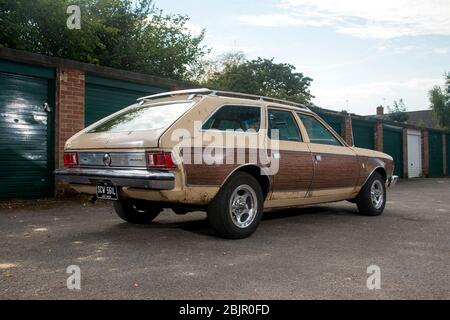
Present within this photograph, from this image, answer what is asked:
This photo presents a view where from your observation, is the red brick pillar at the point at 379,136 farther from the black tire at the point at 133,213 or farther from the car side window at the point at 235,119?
the black tire at the point at 133,213

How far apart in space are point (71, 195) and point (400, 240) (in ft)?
22.6

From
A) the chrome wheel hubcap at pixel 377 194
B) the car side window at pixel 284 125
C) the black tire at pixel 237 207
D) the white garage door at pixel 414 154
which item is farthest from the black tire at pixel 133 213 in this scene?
the white garage door at pixel 414 154

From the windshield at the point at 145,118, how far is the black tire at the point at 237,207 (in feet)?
3.12

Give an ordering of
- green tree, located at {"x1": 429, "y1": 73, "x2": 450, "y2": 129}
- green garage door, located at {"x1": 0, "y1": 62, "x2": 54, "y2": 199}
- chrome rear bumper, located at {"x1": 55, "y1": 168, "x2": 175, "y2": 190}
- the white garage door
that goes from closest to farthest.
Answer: chrome rear bumper, located at {"x1": 55, "y1": 168, "x2": 175, "y2": 190} < green garage door, located at {"x1": 0, "y1": 62, "x2": 54, "y2": 199} < the white garage door < green tree, located at {"x1": 429, "y1": 73, "x2": 450, "y2": 129}

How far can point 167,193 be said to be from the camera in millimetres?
4273

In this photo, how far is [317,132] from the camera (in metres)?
6.27

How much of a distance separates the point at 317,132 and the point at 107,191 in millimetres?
3189

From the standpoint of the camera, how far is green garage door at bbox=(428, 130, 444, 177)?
1005 inches

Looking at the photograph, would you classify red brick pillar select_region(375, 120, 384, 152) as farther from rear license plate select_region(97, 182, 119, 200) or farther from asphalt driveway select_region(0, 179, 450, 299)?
rear license plate select_region(97, 182, 119, 200)

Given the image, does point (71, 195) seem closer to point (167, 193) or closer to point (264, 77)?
point (167, 193)

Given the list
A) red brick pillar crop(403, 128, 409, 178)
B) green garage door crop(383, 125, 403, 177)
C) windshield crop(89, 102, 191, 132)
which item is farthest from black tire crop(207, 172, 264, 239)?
red brick pillar crop(403, 128, 409, 178)

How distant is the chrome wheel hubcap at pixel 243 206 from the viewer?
4.82m

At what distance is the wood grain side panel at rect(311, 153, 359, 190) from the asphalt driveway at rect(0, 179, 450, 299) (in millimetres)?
584

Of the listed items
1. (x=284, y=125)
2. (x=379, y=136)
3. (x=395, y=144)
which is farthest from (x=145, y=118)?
(x=395, y=144)
